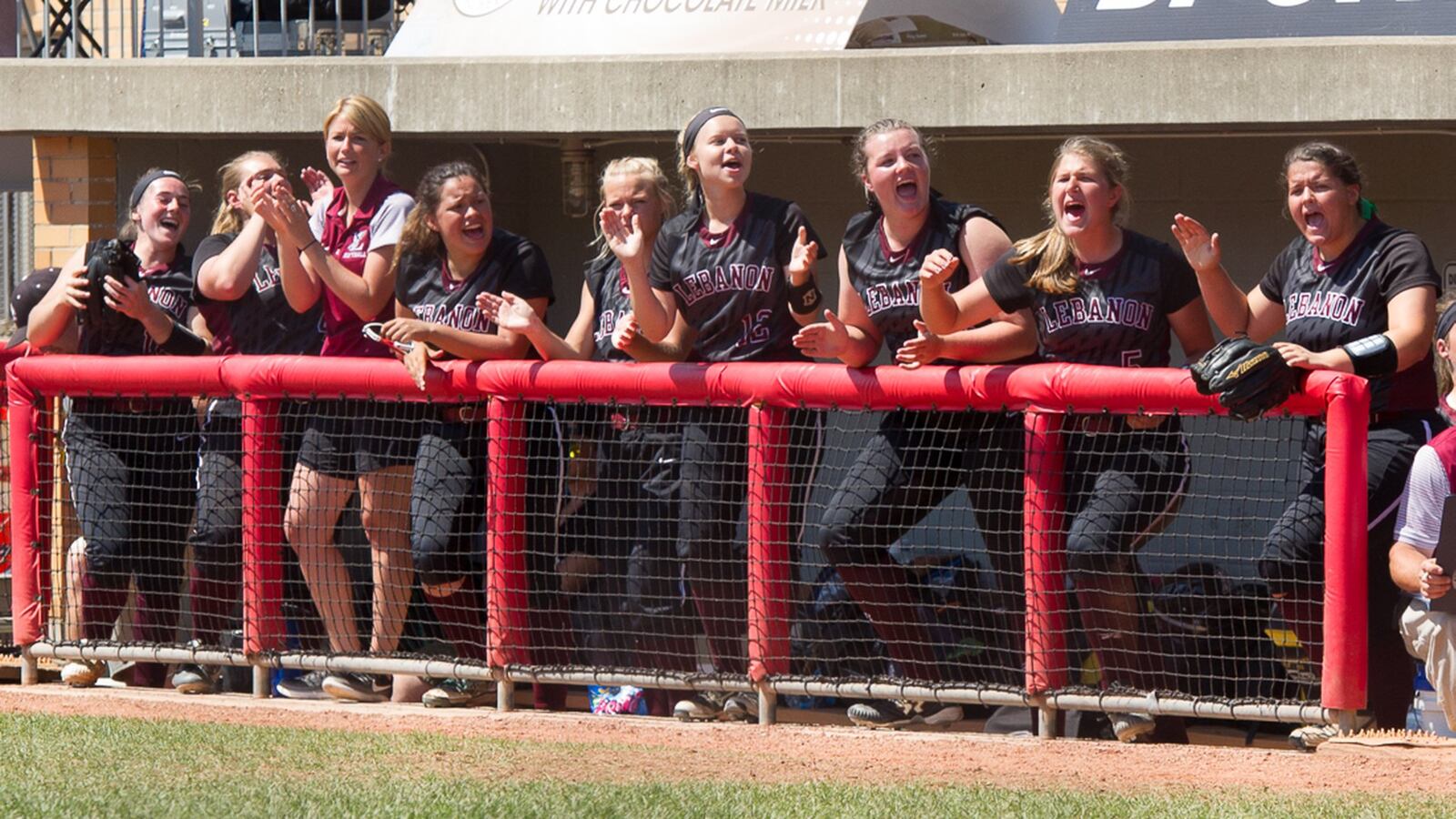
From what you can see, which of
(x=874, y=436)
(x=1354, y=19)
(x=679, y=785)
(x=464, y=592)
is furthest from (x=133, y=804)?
(x=1354, y=19)

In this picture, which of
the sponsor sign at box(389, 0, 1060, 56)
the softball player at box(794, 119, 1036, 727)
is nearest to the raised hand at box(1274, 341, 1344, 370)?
the softball player at box(794, 119, 1036, 727)

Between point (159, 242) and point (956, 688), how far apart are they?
3.35 metres

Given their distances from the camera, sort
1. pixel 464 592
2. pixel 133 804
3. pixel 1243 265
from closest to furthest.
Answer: pixel 133 804 < pixel 464 592 < pixel 1243 265

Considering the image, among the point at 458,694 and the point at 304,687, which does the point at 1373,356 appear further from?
the point at 304,687

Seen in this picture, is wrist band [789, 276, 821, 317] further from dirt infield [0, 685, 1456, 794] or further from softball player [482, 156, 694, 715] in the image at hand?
dirt infield [0, 685, 1456, 794]

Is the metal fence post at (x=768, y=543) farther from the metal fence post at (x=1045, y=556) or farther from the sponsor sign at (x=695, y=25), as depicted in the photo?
the sponsor sign at (x=695, y=25)

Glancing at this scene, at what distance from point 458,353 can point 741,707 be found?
1.43 metres

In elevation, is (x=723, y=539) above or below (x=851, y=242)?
below

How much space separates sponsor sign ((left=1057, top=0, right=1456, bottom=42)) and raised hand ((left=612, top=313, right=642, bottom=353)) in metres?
3.04

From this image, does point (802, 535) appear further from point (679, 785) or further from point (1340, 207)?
point (1340, 207)

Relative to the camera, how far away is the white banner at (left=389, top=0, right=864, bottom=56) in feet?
29.2

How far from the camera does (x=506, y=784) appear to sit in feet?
16.2

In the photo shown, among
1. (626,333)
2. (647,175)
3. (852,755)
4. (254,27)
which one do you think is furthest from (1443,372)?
(254,27)

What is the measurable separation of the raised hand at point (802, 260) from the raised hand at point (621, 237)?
516mm
